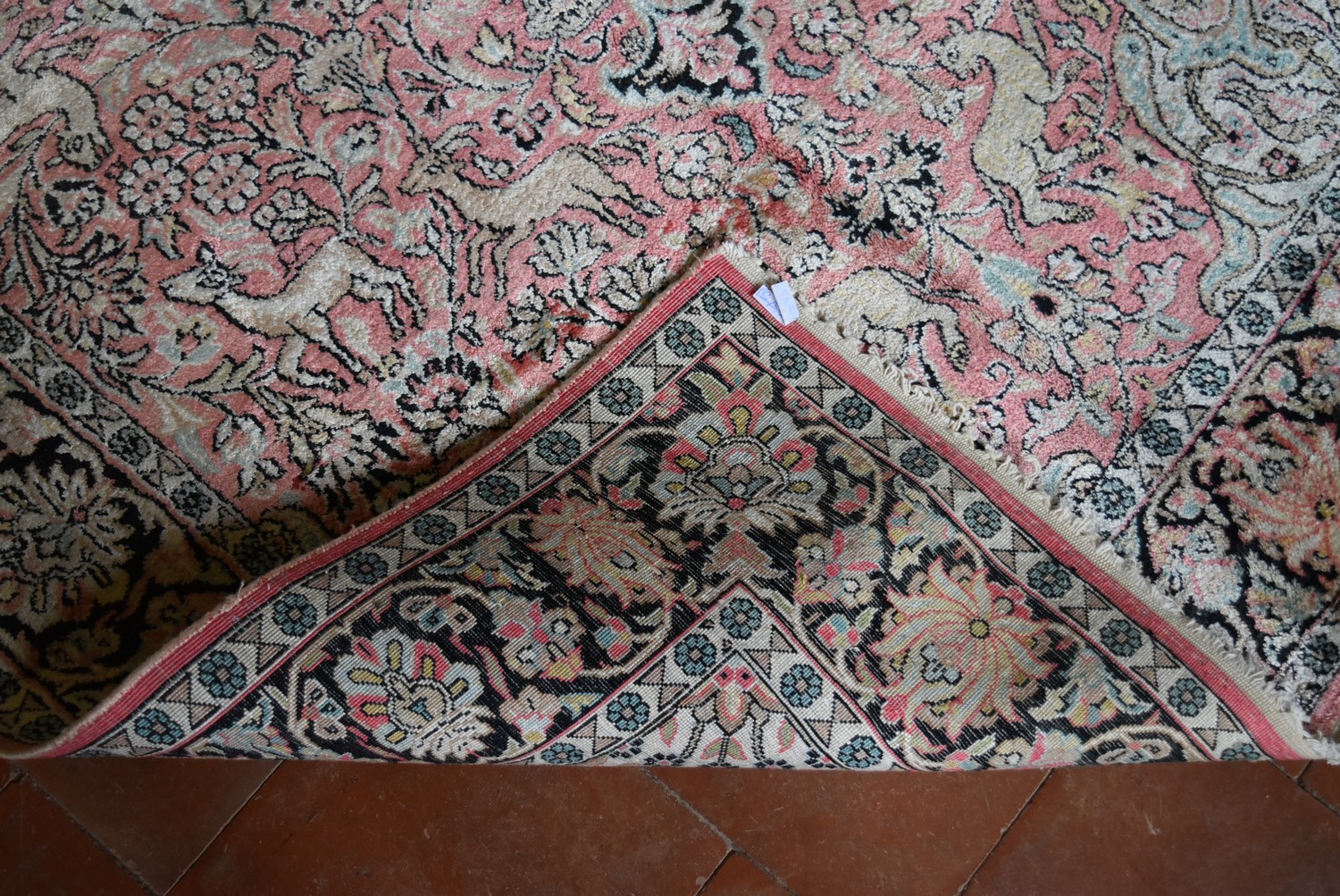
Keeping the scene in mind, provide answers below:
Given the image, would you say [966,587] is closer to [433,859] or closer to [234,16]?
[433,859]

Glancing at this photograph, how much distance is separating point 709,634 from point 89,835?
70 centimetres

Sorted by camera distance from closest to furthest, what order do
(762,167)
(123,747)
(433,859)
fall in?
1. (123,747)
2. (433,859)
3. (762,167)

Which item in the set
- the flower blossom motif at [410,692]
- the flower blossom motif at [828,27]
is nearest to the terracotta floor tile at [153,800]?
the flower blossom motif at [410,692]

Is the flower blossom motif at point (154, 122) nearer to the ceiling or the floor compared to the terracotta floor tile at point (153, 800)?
nearer to the ceiling

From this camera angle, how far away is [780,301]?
1.12 metres

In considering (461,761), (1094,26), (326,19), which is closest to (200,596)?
(461,761)

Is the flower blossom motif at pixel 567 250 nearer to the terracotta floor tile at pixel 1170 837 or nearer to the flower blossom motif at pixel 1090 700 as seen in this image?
the flower blossom motif at pixel 1090 700

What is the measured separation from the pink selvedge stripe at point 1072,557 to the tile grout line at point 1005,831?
0.65ft

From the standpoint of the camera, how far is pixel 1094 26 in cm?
126

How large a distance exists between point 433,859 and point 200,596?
0.37 metres

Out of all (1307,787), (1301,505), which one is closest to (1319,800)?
(1307,787)

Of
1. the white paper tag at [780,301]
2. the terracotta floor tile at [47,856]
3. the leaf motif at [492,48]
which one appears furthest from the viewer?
the leaf motif at [492,48]

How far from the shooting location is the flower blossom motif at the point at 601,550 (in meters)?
0.95

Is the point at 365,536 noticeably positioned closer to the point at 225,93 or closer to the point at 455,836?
the point at 455,836
